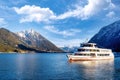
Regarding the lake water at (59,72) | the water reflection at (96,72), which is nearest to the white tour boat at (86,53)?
the lake water at (59,72)

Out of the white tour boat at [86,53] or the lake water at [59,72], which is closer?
the lake water at [59,72]

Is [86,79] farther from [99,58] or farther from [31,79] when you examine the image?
[99,58]

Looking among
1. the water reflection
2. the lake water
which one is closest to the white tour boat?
the lake water

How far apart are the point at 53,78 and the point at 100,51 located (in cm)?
9164

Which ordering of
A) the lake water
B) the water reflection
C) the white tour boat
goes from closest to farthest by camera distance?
1. the lake water
2. the water reflection
3. the white tour boat

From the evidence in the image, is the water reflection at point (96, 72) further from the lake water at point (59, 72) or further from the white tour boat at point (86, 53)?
the white tour boat at point (86, 53)

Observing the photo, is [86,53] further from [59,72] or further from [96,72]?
[59,72]

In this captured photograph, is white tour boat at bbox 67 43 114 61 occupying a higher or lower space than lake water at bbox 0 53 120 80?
higher

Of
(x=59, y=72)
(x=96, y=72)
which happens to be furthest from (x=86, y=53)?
(x=59, y=72)

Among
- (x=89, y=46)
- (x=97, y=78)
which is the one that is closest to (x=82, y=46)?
(x=89, y=46)

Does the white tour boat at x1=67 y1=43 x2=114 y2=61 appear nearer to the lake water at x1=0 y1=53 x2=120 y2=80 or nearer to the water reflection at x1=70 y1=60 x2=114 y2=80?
the lake water at x1=0 y1=53 x2=120 y2=80

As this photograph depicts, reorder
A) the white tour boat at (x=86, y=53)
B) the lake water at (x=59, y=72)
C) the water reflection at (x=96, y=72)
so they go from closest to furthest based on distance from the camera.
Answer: the lake water at (x=59, y=72) → the water reflection at (x=96, y=72) → the white tour boat at (x=86, y=53)

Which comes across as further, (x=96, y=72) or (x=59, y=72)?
(x=59, y=72)

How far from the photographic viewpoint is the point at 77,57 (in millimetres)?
148500
